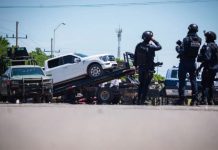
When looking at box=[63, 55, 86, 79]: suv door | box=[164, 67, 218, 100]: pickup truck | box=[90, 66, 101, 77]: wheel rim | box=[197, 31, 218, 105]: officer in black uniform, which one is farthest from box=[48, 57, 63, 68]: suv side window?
box=[197, 31, 218, 105]: officer in black uniform

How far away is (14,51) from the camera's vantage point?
22.8m

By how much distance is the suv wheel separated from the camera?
18220 millimetres

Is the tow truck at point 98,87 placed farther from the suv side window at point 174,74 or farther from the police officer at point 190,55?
the police officer at point 190,55

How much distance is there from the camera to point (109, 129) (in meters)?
3.65

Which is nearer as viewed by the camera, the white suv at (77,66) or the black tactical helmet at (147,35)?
the black tactical helmet at (147,35)

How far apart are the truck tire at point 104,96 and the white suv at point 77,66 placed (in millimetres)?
833

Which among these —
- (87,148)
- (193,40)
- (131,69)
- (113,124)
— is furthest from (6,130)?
(131,69)

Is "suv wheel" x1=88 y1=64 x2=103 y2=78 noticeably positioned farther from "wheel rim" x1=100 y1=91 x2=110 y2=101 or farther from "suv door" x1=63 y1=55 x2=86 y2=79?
"wheel rim" x1=100 y1=91 x2=110 y2=101

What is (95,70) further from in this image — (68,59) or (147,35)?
(147,35)

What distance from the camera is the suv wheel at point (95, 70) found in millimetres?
18220

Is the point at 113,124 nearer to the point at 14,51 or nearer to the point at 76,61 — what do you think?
the point at 76,61

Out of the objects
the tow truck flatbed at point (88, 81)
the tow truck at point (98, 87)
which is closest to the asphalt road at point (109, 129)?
the tow truck at point (98, 87)

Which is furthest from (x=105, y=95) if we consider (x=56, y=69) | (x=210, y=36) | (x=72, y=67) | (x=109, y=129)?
(x=109, y=129)

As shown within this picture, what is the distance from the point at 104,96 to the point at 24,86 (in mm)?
3851
